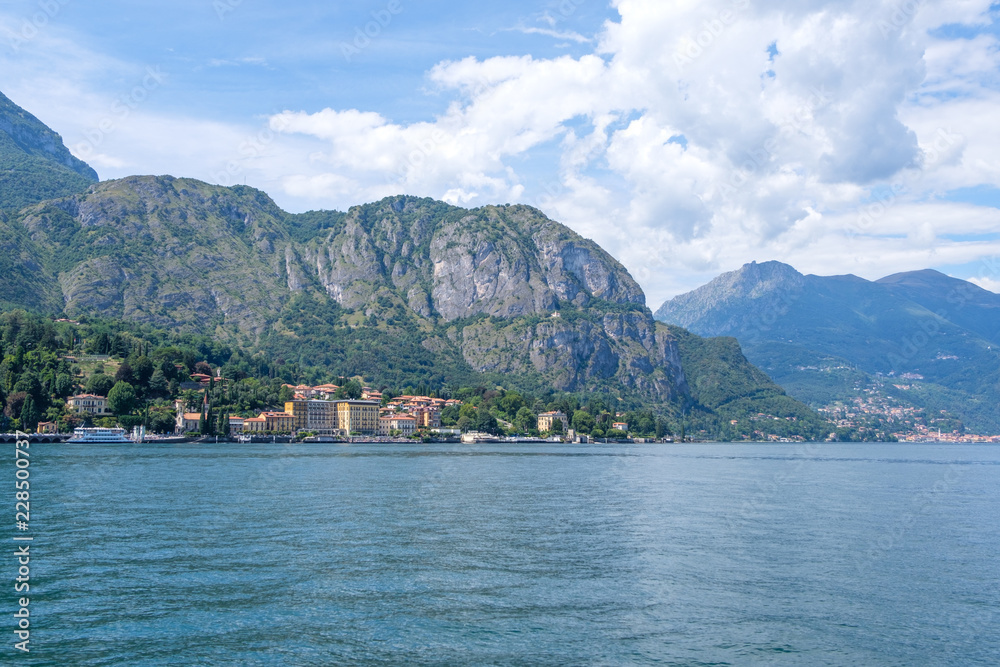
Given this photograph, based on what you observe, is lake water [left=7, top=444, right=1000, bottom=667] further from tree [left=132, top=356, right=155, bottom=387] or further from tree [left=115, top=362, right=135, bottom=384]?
tree [left=132, top=356, right=155, bottom=387]

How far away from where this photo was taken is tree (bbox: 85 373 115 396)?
16525cm

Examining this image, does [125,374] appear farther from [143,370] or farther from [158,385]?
[158,385]

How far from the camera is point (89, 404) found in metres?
159

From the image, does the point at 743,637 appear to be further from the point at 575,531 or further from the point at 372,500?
the point at 372,500

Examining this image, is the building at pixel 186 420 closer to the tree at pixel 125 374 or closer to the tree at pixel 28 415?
the tree at pixel 125 374

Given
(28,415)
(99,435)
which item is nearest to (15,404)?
(28,415)

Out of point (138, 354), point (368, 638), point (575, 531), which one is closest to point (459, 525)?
point (575, 531)

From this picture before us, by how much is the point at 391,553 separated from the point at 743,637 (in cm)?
1813

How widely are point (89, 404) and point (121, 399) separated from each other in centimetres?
602

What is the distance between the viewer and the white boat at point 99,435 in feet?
474

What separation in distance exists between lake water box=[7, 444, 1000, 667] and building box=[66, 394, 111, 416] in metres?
104

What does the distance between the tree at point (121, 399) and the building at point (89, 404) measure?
4.14 feet

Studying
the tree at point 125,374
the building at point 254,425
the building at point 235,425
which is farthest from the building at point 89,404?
the building at point 254,425

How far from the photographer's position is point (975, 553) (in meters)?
42.2
